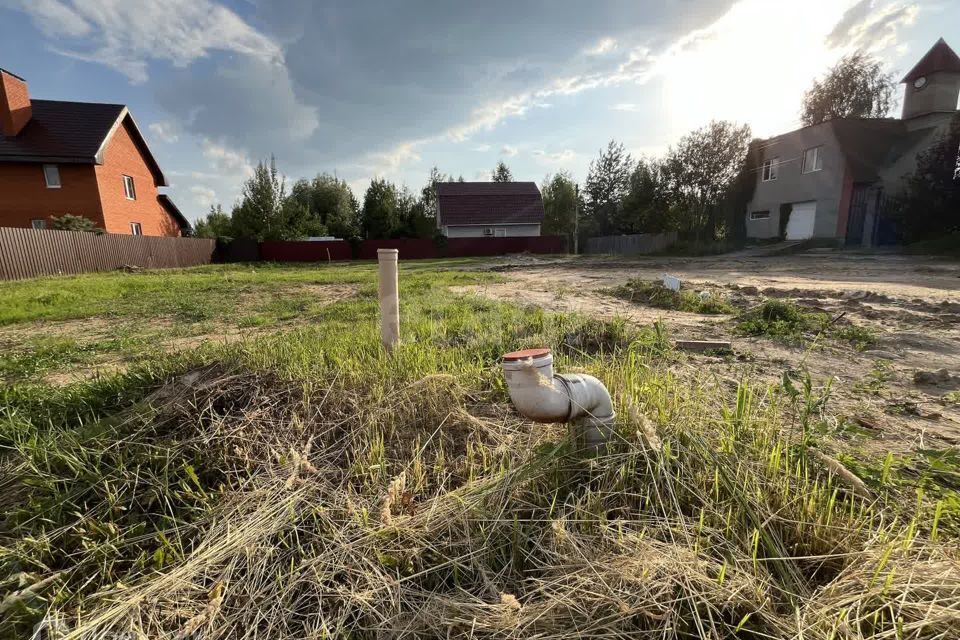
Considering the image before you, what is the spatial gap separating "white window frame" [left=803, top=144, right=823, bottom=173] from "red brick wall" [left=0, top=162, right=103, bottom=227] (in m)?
38.4

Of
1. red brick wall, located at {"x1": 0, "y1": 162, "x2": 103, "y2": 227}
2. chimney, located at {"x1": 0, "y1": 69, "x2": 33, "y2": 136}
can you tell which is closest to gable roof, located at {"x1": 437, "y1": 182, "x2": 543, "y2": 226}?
red brick wall, located at {"x1": 0, "y1": 162, "x2": 103, "y2": 227}

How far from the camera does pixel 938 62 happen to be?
21.8 metres

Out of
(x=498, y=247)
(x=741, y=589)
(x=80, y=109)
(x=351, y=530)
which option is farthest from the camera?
(x=498, y=247)

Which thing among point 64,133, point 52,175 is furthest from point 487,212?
point 52,175

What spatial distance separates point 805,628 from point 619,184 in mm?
47385

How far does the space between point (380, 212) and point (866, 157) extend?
3446 cm

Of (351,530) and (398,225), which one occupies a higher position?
(398,225)

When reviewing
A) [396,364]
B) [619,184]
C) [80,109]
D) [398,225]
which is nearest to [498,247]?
[398,225]

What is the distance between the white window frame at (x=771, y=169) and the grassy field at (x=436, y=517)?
3009 centimetres

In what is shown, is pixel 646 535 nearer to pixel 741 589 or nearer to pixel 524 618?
pixel 741 589

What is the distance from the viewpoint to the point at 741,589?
1190mm

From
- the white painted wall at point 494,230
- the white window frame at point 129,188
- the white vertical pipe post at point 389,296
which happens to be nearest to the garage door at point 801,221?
the white painted wall at point 494,230

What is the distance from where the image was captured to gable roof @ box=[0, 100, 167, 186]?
64.0ft

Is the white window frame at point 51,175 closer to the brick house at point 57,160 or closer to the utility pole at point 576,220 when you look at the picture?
the brick house at point 57,160
